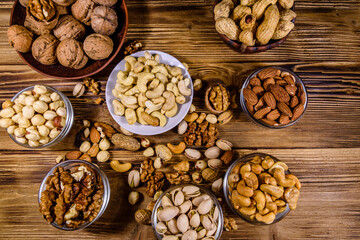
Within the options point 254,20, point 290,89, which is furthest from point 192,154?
point 254,20

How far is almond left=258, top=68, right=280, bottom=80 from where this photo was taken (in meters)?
0.81

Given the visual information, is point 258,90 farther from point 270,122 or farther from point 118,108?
point 118,108

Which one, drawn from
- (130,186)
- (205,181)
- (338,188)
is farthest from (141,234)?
(338,188)

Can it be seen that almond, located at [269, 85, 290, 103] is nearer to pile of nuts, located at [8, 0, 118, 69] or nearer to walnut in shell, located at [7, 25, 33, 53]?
pile of nuts, located at [8, 0, 118, 69]

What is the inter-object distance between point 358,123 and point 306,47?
1.16 ft

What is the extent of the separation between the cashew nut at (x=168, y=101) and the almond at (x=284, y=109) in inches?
13.3

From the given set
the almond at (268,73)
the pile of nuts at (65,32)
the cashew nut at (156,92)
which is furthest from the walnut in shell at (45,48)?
the almond at (268,73)

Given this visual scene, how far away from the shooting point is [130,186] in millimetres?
882

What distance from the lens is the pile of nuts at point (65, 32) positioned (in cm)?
79

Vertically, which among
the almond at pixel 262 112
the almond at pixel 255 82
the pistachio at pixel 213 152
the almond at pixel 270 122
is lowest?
the pistachio at pixel 213 152

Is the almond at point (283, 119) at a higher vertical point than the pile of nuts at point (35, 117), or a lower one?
higher

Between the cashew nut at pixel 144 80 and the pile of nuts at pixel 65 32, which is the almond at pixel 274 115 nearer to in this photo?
the cashew nut at pixel 144 80

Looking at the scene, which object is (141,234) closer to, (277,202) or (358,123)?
(277,202)

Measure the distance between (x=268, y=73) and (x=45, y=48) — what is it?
742mm
